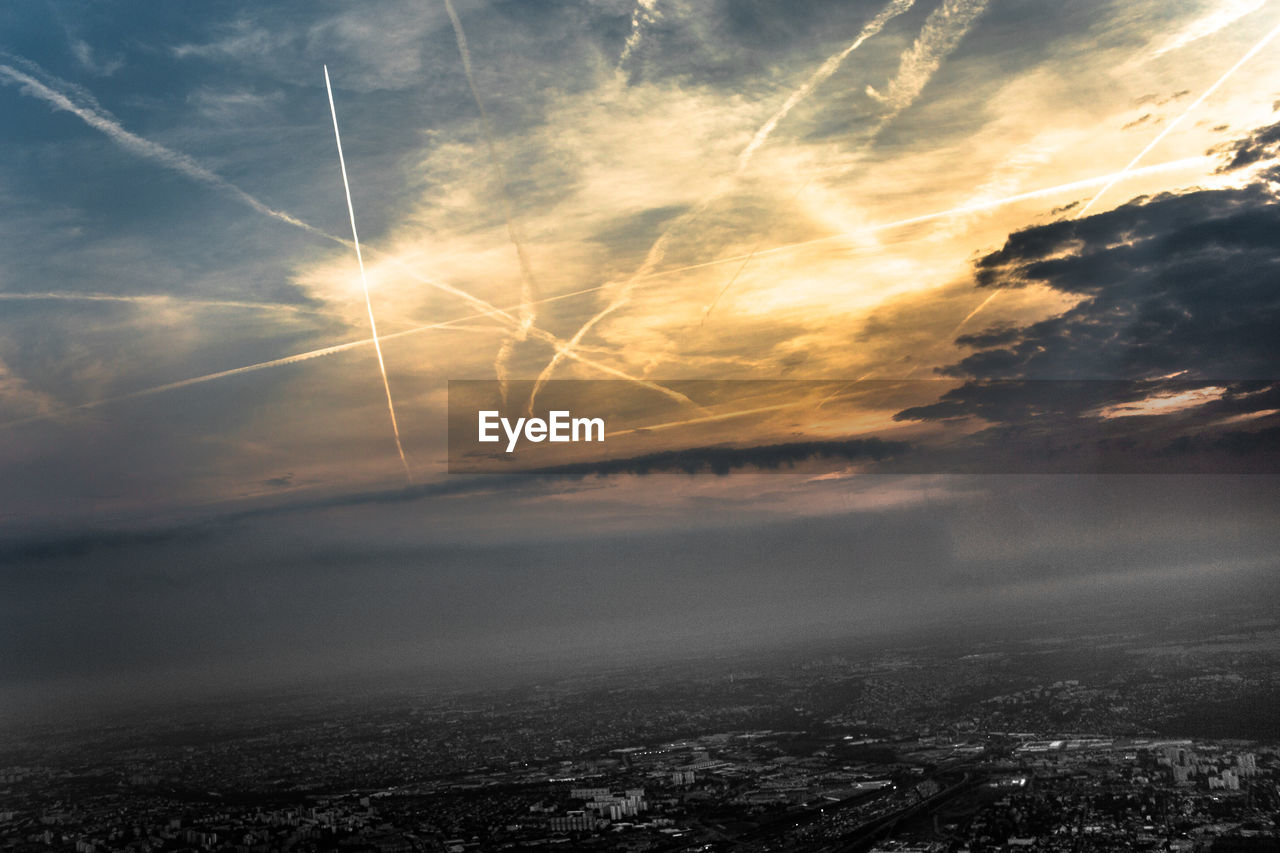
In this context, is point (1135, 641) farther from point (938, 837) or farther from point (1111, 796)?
point (938, 837)

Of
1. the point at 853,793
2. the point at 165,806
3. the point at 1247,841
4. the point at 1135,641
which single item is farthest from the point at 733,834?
the point at 1135,641

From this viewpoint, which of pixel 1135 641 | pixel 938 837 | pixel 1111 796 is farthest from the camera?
pixel 1135 641

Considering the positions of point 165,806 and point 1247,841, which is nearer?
point 1247,841

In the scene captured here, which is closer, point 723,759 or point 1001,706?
point 723,759

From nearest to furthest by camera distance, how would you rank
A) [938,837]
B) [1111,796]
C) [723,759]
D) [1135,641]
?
[938,837]
[1111,796]
[723,759]
[1135,641]

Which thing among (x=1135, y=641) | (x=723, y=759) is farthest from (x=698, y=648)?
(x=1135, y=641)

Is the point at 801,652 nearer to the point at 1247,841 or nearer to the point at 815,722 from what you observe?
the point at 815,722

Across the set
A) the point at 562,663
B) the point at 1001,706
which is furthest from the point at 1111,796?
the point at 562,663

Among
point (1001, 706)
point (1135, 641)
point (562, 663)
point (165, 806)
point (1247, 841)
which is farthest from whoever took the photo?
point (562, 663)

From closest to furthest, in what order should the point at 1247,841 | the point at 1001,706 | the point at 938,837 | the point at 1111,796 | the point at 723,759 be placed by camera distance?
the point at 1247,841
the point at 938,837
the point at 1111,796
the point at 723,759
the point at 1001,706
